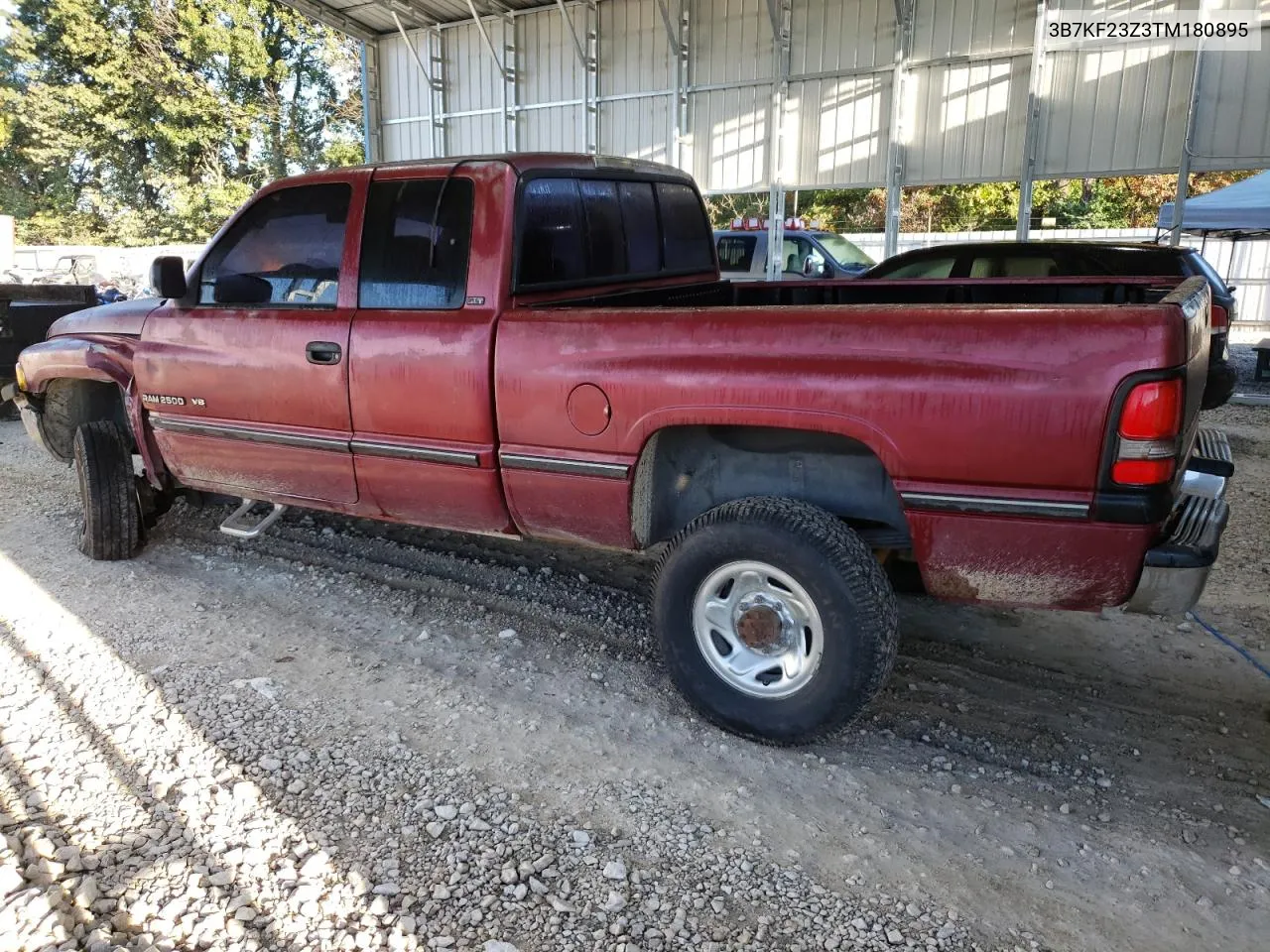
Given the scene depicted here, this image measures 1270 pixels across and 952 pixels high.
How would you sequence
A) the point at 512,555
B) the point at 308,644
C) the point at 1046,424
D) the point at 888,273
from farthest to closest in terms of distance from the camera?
the point at 888,273, the point at 512,555, the point at 308,644, the point at 1046,424

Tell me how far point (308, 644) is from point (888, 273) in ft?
23.4

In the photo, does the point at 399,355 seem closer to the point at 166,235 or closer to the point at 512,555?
the point at 512,555

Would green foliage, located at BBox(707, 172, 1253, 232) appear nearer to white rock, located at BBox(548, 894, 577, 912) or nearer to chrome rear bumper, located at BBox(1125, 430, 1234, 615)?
chrome rear bumper, located at BBox(1125, 430, 1234, 615)

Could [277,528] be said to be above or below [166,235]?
below

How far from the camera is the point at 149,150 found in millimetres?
35938

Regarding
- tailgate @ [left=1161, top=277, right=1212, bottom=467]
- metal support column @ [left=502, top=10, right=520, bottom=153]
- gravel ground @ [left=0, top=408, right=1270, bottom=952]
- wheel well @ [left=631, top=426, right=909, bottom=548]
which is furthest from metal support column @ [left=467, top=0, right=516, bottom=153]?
tailgate @ [left=1161, top=277, right=1212, bottom=467]

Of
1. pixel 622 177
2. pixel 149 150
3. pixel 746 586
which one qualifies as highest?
pixel 149 150

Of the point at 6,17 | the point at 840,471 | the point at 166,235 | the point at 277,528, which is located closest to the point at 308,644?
the point at 277,528

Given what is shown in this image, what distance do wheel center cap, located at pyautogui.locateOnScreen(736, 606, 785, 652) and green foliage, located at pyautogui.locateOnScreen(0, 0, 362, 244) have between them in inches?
1325

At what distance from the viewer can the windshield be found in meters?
13.8

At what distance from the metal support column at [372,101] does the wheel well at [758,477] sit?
1570 centimetres

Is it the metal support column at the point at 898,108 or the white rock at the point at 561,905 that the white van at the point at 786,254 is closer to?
the metal support column at the point at 898,108

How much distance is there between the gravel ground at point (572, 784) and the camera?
2354 millimetres

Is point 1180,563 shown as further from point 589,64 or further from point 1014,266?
point 589,64
